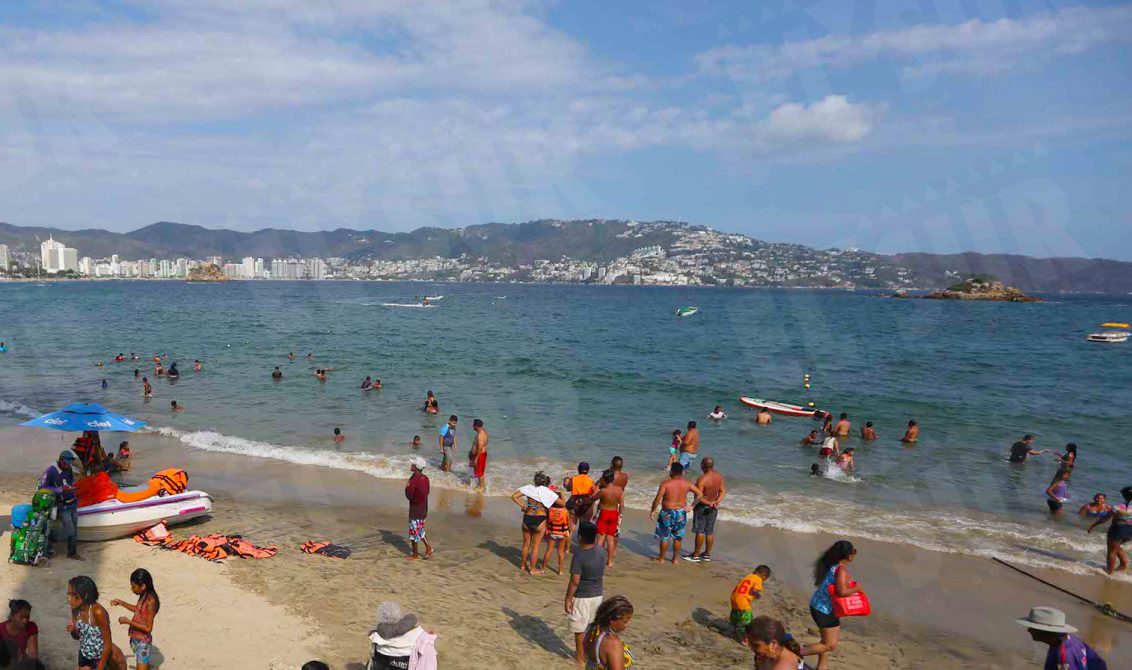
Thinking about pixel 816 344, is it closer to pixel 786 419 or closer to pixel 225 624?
pixel 786 419

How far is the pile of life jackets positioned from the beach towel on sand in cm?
49

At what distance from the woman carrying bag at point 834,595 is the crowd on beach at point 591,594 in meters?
0.01

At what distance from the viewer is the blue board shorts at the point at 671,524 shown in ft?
34.4

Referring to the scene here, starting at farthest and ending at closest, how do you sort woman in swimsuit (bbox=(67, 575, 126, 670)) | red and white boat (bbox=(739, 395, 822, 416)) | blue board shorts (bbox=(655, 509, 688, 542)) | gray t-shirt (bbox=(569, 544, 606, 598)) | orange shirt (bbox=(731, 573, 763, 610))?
red and white boat (bbox=(739, 395, 822, 416)), blue board shorts (bbox=(655, 509, 688, 542)), orange shirt (bbox=(731, 573, 763, 610)), gray t-shirt (bbox=(569, 544, 606, 598)), woman in swimsuit (bbox=(67, 575, 126, 670))

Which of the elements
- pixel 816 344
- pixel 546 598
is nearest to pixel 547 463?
pixel 546 598

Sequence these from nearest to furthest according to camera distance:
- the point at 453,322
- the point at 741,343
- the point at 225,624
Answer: the point at 225,624
the point at 741,343
the point at 453,322

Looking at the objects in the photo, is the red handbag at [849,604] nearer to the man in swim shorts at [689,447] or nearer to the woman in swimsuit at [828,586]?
the woman in swimsuit at [828,586]

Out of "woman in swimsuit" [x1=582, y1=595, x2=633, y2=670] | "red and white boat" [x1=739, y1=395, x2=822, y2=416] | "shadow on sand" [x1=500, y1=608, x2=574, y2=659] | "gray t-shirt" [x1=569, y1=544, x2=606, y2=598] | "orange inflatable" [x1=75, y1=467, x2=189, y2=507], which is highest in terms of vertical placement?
"woman in swimsuit" [x1=582, y1=595, x2=633, y2=670]

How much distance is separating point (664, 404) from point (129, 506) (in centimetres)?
1970

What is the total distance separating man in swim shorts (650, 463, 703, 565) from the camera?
10.2 metres

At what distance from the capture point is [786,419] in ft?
80.4

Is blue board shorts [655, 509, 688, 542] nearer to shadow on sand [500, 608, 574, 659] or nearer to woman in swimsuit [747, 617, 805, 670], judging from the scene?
shadow on sand [500, 608, 574, 659]

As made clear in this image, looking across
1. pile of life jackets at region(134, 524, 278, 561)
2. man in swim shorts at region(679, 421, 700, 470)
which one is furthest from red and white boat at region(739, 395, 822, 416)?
pile of life jackets at region(134, 524, 278, 561)

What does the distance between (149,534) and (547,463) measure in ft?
30.4
